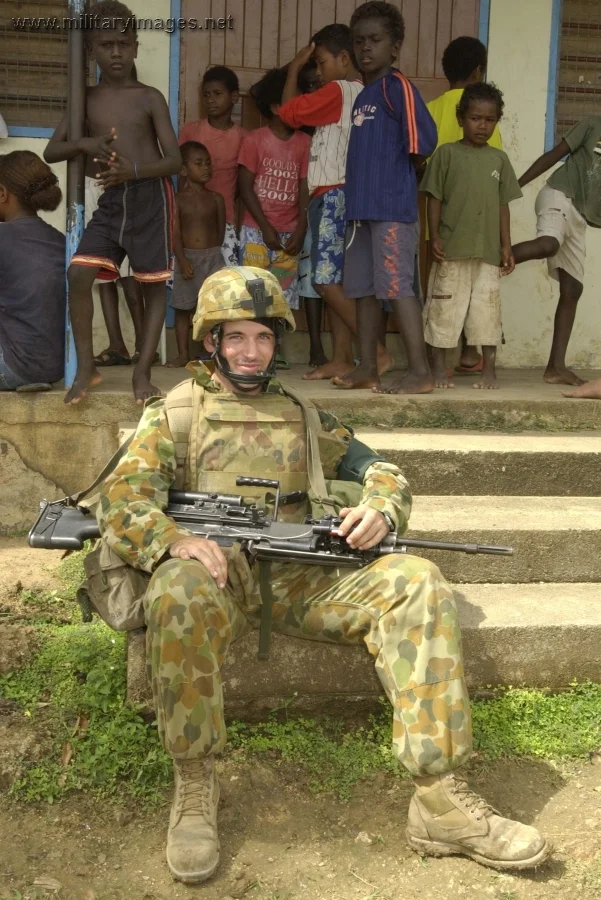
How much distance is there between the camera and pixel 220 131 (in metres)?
6.37

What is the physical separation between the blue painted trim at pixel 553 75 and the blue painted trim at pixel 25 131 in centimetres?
330

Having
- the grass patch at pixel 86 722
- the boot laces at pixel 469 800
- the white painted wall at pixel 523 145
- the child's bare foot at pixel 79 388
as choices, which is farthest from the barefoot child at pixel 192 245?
the boot laces at pixel 469 800

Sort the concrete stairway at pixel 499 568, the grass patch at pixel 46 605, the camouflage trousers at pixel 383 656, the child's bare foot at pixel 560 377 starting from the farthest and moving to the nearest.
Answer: the child's bare foot at pixel 560 377 → the grass patch at pixel 46 605 → the concrete stairway at pixel 499 568 → the camouflage trousers at pixel 383 656

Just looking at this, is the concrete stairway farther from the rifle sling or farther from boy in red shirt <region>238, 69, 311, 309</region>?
boy in red shirt <region>238, 69, 311, 309</region>

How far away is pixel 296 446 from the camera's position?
326 cm

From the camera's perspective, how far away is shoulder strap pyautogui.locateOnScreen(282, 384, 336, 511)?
3.18 meters

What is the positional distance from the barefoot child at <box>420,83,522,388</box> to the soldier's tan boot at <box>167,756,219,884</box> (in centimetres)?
339

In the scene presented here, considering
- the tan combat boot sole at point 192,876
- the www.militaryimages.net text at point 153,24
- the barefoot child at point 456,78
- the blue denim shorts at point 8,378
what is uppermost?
the www.militaryimages.net text at point 153,24

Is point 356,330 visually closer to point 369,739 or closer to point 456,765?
point 369,739

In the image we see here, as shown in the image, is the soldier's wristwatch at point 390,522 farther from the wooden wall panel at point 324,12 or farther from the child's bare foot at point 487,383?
the wooden wall panel at point 324,12

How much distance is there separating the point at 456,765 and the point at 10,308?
3.40 metres

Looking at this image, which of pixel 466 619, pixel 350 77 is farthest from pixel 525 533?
pixel 350 77

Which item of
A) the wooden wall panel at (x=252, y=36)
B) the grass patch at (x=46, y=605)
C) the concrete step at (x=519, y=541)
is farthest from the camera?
the wooden wall panel at (x=252, y=36)

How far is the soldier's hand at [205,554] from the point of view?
2783 millimetres
